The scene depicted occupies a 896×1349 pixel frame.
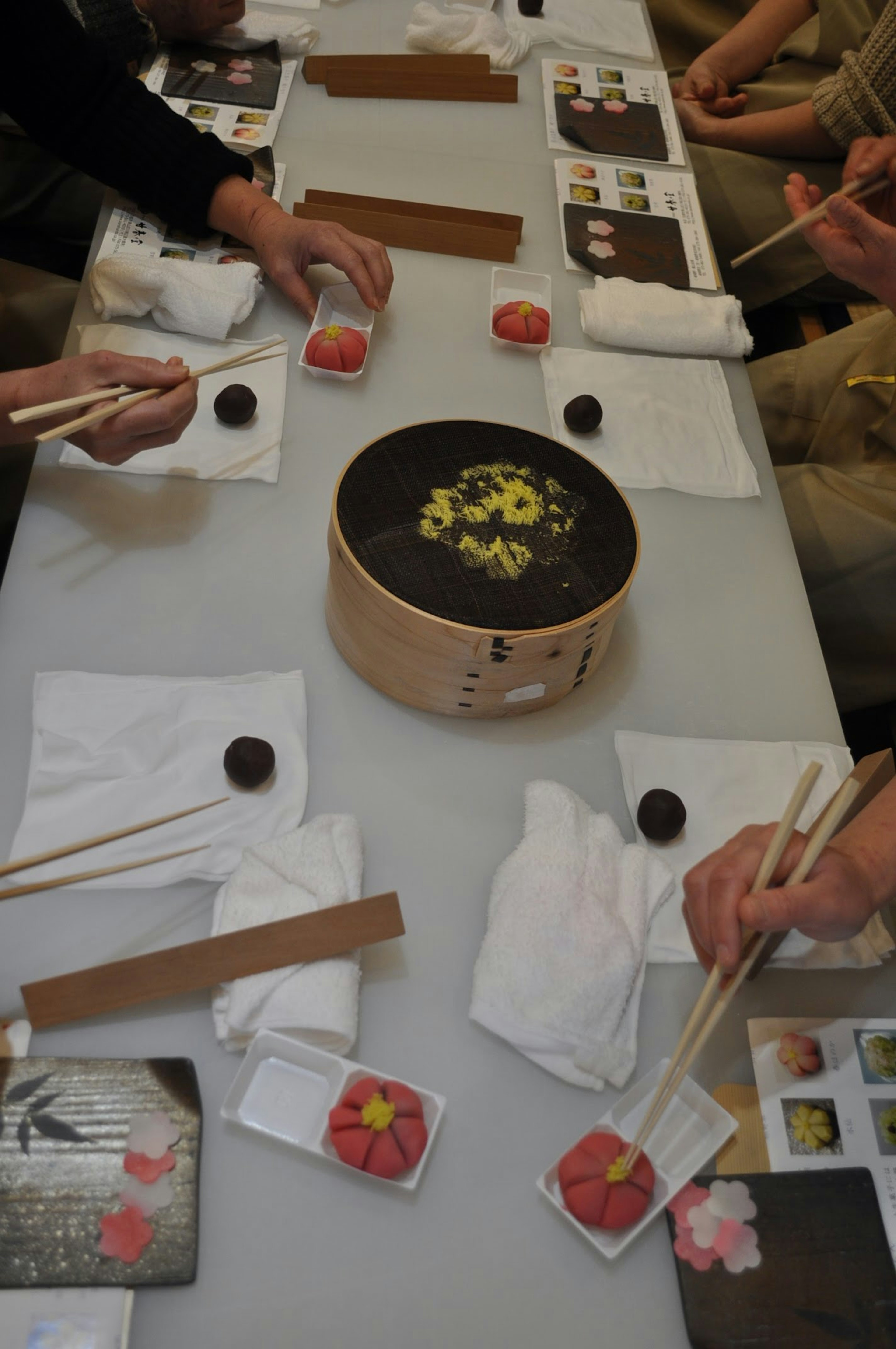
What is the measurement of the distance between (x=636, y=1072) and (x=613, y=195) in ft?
6.00

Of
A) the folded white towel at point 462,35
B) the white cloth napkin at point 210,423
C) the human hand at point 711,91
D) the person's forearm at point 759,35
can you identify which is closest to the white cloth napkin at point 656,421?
the white cloth napkin at point 210,423

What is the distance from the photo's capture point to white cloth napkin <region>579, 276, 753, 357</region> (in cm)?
186

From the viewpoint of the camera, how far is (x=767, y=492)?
172cm

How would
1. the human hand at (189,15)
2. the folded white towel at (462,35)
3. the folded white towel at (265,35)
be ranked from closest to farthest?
the human hand at (189,15) < the folded white towel at (265,35) < the folded white towel at (462,35)

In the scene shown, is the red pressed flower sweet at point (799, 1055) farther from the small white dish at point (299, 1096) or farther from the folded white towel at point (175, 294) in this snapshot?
the folded white towel at point (175, 294)

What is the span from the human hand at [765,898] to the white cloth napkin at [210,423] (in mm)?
909

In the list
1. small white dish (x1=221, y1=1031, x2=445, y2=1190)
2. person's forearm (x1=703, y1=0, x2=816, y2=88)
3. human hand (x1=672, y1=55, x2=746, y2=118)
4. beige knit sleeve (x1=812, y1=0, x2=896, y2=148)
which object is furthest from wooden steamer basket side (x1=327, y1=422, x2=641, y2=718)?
person's forearm (x1=703, y1=0, x2=816, y2=88)

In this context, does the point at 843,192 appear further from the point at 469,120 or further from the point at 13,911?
the point at 13,911

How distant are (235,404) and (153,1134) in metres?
1.06

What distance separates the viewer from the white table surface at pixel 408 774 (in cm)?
96

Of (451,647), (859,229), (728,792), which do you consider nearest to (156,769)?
(451,647)

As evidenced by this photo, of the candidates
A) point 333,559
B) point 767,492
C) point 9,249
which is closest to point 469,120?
point 9,249

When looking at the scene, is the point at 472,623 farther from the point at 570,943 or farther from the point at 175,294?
the point at 175,294

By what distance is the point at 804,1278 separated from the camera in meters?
0.99
